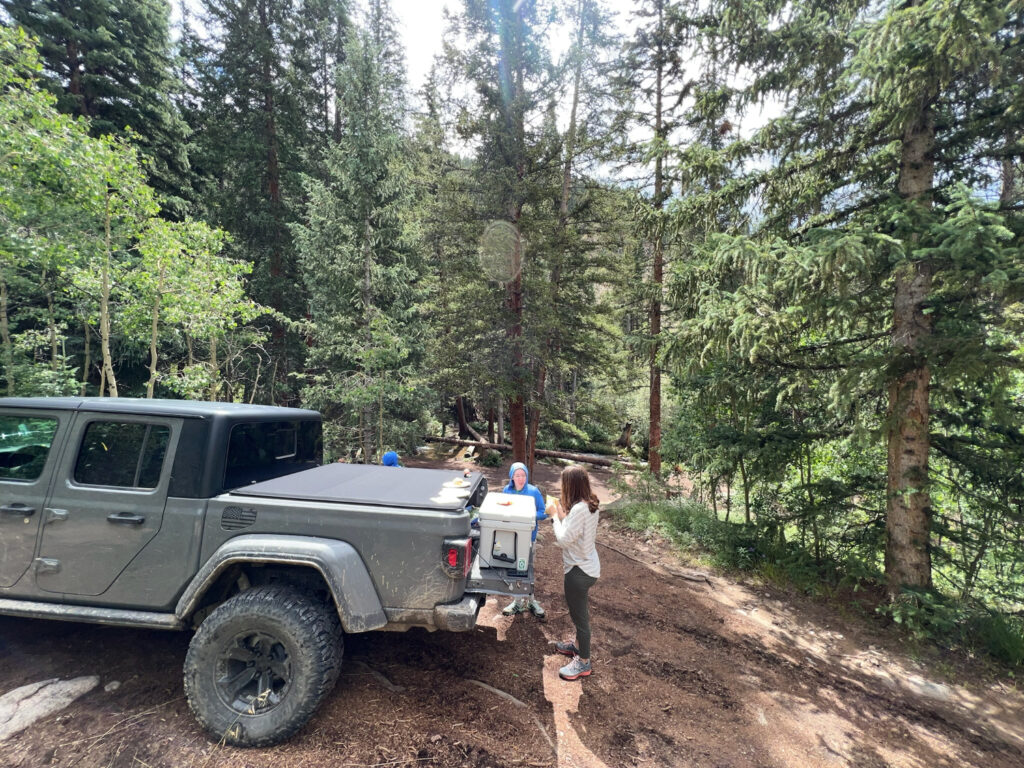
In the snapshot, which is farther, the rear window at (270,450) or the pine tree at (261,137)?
the pine tree at (261,137)

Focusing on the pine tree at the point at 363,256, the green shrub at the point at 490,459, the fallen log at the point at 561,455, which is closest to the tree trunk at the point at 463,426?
the fallen log at the point at 561,455

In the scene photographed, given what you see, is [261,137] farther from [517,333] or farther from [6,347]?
[517,333]

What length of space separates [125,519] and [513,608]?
10.5 feet

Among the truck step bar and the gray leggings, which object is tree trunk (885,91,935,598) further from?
the truck step bar

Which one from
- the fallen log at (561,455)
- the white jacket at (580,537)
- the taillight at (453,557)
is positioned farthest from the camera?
the fallen log at (561,455)

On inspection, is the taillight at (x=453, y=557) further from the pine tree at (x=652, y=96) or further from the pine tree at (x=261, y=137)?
Result: the pine tree at (x=261, y=137)

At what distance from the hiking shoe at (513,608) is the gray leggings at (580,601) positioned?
97cm

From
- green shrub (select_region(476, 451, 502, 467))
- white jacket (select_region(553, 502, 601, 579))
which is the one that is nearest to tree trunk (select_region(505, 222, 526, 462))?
green shrub (select_region(476, 451, 502, 467))

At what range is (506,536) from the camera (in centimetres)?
295

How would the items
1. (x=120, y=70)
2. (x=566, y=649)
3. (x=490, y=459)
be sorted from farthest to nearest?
(x=490, y=459) < (x=120, y=70) < (x=566, y=649)

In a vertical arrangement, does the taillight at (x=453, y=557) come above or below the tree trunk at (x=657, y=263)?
below

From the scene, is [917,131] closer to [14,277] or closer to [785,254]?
[785,254]

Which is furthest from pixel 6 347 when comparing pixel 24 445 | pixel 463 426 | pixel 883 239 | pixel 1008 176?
pixel 1008 176

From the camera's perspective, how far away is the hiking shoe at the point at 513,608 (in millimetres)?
4109
